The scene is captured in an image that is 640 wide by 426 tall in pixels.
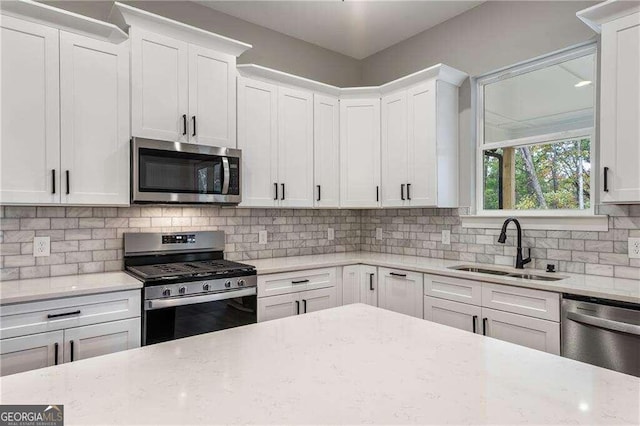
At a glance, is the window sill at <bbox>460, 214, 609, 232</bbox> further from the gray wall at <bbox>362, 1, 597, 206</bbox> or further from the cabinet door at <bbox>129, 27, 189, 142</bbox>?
the cabinet door at <bbox>129, 27, 189, 142</bbox>

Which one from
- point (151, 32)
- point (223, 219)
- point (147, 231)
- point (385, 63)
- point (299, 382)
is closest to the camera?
point (299, 382)

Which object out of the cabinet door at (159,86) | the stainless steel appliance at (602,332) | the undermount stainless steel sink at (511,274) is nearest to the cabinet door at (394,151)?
the undermount stainless steel sink at (511,274)

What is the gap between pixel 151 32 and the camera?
2.58 meters

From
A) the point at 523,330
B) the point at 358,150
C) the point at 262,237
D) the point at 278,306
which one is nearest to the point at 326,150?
the point at 358,150

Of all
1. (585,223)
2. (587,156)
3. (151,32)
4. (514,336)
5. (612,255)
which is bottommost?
(514,336)

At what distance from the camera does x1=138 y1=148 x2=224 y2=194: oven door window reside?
2521mm

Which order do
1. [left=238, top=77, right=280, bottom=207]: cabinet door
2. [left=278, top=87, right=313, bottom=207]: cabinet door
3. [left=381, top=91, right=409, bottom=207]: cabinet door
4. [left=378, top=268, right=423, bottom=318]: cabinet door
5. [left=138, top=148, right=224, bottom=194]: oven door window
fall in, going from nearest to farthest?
[left=138, top=148, right=224, bottom=194]: oven door window
[left=378, top=268, right=423, bottom=318]: cabinet door
[left=238, top=77, right=280, bottom=207]: cabinet door
[left=278, top=87, right=313, bottom=207]: cabinet door
[left=381, top=91, right=409, bottom=207]: cabinet door

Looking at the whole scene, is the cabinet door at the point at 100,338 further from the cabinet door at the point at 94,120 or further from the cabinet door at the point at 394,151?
the cabinet door at the point at 394,151

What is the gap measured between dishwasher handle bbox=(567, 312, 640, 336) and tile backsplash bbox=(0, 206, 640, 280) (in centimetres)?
64

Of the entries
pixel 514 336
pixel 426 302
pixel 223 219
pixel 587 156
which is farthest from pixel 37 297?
pixel 587 156

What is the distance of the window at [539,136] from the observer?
2738 mm

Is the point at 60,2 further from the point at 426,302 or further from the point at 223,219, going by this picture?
the point at 426,302

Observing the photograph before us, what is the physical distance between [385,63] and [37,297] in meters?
3.64

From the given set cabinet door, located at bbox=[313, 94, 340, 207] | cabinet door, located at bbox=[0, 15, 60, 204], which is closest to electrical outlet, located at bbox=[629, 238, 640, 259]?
cabinet door, located at bbox=[313, 94, 340, 207]
